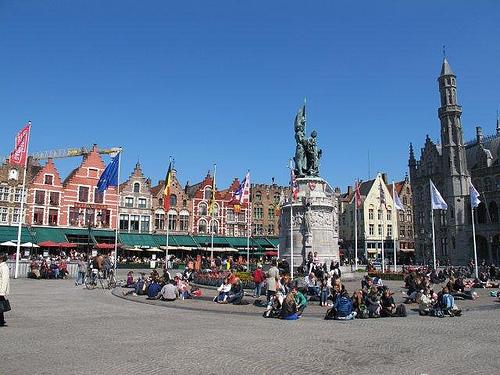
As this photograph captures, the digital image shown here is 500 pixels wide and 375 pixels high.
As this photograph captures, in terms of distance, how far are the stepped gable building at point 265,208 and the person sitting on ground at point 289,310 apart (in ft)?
190

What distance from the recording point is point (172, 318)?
48.2ft

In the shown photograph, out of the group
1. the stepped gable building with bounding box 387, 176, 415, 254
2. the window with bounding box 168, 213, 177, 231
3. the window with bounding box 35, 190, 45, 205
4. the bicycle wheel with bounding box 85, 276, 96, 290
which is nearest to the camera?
the bicycle wheel with bounding box 85, 276, 96, 290

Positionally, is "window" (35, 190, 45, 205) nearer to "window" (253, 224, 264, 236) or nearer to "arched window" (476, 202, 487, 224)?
"window" (253, 224, 264, 236)

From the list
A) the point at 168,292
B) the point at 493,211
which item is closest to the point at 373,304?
the point at 168,292

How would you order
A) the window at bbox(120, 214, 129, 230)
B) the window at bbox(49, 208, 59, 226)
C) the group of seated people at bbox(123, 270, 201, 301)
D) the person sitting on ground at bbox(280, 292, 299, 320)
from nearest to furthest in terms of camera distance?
1. the person sitting on ground at bbox(280, 292, 299, 320)
2. the group of seated people at bbox(123, 270, 201, 301)
3. the window at bbox(49, 208, 59, 226)
4. the window at bbox(120, 214, 129, 230)

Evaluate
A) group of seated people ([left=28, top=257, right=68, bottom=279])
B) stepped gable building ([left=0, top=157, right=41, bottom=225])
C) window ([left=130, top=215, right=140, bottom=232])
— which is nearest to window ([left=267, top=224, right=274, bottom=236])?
window ([left=130, top=215, right=140, bottom=232])

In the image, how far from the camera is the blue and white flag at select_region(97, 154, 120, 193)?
101 ft

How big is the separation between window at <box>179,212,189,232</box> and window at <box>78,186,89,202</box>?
13.3 m

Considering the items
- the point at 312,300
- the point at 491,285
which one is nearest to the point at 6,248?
the point at 312,300

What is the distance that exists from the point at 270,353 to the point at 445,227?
223 feet

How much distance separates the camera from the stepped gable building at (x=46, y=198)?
54.5 m

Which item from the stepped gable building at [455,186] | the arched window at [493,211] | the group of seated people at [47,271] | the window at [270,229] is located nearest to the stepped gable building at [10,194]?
the group of seated people at [47,271]

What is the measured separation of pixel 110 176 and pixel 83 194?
30.6m

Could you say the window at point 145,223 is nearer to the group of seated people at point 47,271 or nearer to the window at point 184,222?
the window at point 184,222
